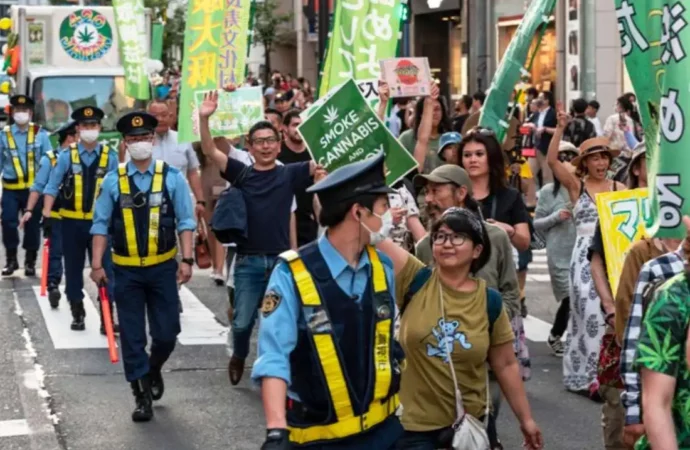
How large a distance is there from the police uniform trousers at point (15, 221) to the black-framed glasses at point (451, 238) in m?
11.4

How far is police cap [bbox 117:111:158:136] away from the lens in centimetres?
984

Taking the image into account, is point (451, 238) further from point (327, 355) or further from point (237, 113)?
point (237, 113)

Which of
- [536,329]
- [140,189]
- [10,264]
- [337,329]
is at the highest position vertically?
[140,189]

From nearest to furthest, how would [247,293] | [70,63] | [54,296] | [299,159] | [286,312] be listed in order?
[286,312] → [247,293] → [299,159] → [54,296] → [70,63]

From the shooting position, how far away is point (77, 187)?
1266 cm

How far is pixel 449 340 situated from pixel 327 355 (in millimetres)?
1069

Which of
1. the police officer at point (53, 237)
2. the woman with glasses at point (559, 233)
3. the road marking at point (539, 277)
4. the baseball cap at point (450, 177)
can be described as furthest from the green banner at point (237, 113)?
the road marking at point (539, 277)

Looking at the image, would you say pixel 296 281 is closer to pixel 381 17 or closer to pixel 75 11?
pixel 381 17

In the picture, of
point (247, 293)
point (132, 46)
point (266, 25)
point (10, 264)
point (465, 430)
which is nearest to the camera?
point (465, 430)

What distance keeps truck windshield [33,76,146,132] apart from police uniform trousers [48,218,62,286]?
10.2 m

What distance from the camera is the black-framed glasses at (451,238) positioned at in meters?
5.98

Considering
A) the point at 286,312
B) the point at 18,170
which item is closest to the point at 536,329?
the point at 18,170

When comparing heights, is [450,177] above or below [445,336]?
above

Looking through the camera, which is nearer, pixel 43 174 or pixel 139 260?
pixel 139 260
